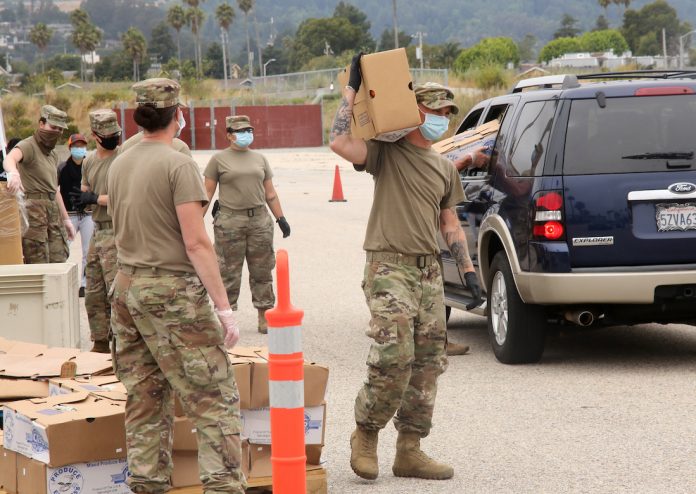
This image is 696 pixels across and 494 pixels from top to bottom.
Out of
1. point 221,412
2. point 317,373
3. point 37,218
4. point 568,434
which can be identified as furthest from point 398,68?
point 37,218


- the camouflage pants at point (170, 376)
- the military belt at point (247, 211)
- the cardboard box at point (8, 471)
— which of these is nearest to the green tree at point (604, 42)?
the military belt at point (247, 211)

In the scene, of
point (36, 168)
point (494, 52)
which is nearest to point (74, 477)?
point (36, 168)

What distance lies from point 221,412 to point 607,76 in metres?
5.90

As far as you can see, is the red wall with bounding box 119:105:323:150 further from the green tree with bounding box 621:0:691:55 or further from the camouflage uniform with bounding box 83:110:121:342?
the green tree with bounding box 621:0:691:55

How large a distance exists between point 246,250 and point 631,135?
166 inches

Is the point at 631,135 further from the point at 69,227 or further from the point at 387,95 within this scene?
the point at 69,227

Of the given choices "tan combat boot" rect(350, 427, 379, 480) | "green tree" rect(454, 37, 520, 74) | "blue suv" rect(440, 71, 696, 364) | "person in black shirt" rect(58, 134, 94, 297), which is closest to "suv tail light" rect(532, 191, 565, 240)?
"blue suv" rect(440, 71, 696, 364)

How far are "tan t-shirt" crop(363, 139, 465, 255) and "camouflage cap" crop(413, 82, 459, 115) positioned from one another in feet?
0.97

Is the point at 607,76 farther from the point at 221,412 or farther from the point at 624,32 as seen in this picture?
the point at 624,32

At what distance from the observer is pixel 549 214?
9.16 metres

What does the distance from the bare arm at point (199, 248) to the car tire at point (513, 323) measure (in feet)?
14.9

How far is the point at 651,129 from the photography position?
934 centimetres

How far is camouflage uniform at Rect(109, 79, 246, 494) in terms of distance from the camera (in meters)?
5.34

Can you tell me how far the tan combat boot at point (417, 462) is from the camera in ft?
21.9
